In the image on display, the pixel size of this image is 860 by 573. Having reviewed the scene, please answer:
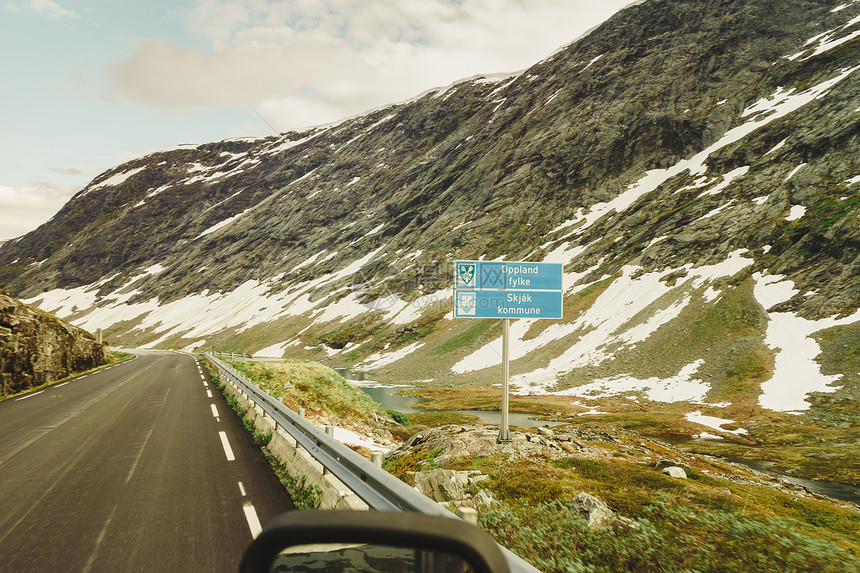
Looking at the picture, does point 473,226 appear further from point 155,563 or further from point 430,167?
point 155,563

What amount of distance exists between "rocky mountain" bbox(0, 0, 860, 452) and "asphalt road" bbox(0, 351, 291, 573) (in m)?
33.2

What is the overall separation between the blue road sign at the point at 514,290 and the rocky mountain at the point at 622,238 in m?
24.6

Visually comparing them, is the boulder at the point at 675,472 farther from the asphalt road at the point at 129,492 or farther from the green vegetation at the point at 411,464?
the asphalt road at the point at 129,492

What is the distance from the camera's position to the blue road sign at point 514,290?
47.8 ft

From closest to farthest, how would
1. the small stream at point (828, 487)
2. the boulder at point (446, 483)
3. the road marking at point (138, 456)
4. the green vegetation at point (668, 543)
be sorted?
1. the green vegetation at point (668, 543)
2. the boulder at point (446, 483)
3. the road marking at point (138, 456)
4. the small stream at point (828, 487)

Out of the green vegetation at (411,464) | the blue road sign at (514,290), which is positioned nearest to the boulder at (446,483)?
the green vegetation at (411,464)

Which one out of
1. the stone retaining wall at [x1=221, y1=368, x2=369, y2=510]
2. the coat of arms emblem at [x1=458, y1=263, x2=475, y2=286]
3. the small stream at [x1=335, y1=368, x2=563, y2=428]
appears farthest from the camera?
the small stream at [x1=335, y1=368, x2=563, y2=428]

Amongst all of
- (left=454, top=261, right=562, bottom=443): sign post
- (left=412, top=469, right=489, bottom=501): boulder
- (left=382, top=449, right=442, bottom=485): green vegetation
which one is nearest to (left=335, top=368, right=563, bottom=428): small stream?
(left=454, top=261, right=562, bottom=443): sign post

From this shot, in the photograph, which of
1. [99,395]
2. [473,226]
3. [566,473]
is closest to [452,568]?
[566,473]

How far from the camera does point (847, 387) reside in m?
33.1

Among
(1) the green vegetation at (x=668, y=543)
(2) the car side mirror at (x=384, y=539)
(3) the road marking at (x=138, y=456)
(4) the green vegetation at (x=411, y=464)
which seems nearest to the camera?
(2) the car side mirror at (x=384, y=539)

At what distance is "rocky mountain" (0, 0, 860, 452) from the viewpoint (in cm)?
4444

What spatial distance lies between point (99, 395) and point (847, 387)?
4744 cm

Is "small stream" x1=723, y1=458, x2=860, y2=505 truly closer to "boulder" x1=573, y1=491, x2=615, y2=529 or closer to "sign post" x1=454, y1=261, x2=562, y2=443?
"sign post" x1=454, y1=261, x2=562, y2=443
